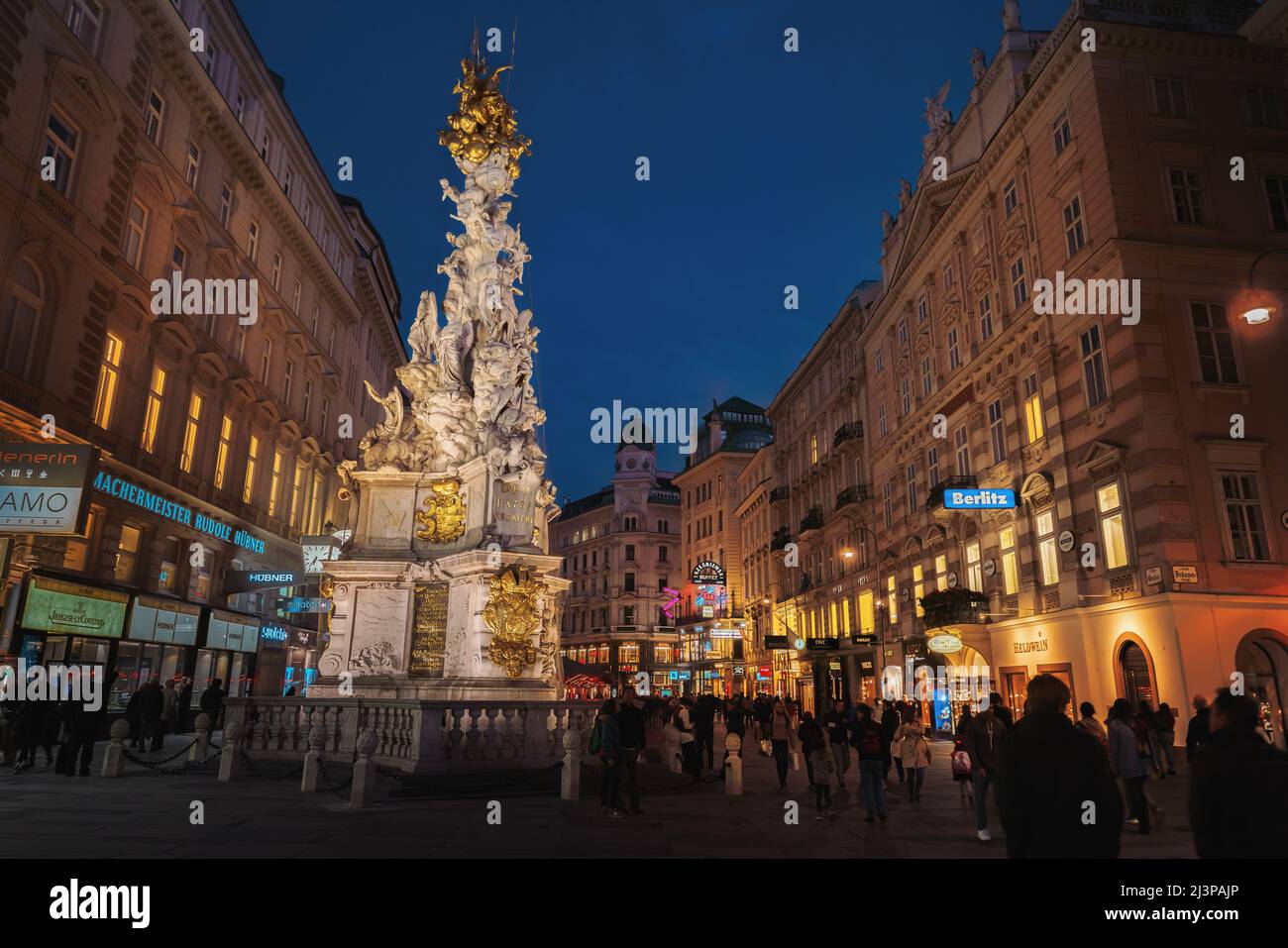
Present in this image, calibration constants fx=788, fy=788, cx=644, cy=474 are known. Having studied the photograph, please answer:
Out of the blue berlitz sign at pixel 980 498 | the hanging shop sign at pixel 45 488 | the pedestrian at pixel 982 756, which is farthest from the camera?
the blue berlitz sign at pixel 980 498

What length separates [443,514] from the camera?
16.6 m

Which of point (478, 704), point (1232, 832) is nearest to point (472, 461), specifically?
point (478, 704)

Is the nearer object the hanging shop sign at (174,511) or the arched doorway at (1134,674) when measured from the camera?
the arched doorway at (1134,674)

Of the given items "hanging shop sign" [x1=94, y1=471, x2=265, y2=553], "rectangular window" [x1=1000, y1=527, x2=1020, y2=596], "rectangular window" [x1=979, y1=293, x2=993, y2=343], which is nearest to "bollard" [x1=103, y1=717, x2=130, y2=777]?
"hanging shop sign" [x1=94, y1=471, x2=265, y2=553]

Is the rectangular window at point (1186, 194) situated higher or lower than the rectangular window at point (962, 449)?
higher

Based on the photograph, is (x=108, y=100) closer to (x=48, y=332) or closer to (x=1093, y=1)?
(x=48, y=332)

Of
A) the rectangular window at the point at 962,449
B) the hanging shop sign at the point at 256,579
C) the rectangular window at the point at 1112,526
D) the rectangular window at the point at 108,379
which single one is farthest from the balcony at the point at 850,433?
the rectangular window at the point at 108,379

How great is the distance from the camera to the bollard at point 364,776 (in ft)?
35.9

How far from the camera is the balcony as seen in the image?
42.2 meters

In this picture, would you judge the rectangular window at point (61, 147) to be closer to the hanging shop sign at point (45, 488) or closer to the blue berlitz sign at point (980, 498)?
the hanging shop sign at point (45, 488)

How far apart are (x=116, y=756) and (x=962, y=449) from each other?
28.6 m

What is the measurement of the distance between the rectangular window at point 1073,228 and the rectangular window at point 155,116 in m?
29.3

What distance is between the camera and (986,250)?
1167 inches

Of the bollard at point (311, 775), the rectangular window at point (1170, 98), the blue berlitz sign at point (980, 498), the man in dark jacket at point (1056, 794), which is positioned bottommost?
the bollard at point (311, 775)
